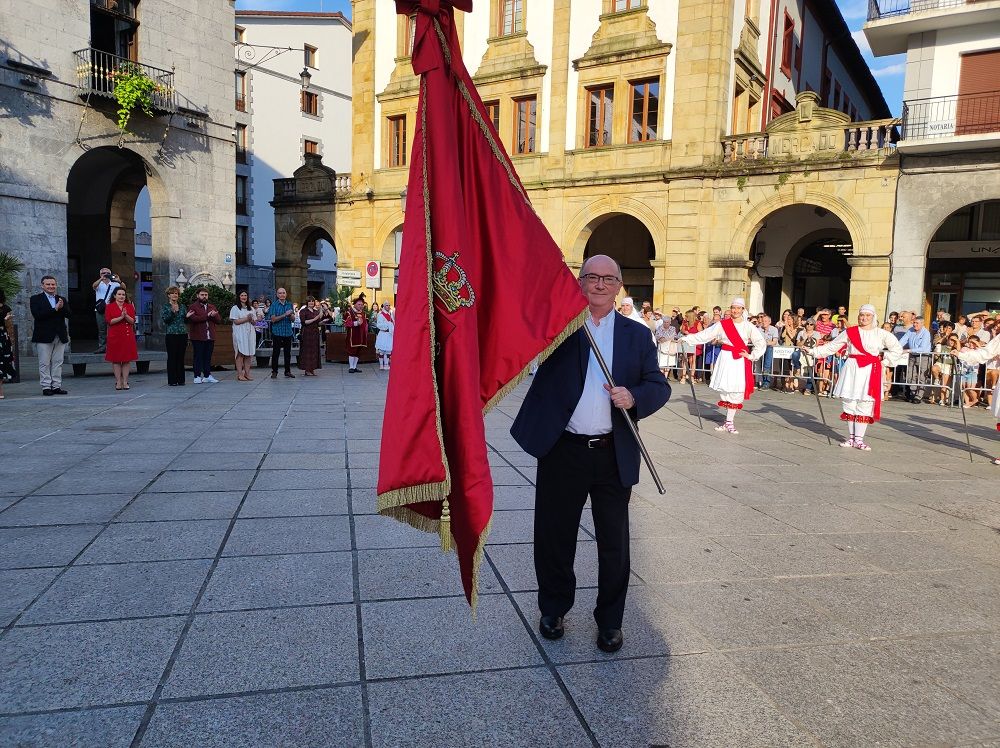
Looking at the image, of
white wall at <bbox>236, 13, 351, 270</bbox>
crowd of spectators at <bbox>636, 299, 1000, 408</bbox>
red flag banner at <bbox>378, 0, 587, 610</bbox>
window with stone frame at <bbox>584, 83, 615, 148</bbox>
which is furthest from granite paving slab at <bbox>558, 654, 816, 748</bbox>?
white wall at <bbox>236, 13, 351, 270</bbox>

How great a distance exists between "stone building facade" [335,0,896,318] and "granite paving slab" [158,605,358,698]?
733 inches

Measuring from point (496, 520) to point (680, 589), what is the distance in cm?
170

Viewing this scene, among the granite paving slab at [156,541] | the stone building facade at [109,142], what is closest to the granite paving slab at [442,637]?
the granite paving slab at [156,541]

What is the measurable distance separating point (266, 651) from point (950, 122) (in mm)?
20687

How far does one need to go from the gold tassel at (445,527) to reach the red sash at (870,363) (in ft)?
27.0

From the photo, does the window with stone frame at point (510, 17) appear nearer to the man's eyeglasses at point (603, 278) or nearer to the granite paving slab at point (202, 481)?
the granite paving slab at point (202, 481)

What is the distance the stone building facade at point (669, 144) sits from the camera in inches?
758

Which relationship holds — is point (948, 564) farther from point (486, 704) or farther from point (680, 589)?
point (486, 704)

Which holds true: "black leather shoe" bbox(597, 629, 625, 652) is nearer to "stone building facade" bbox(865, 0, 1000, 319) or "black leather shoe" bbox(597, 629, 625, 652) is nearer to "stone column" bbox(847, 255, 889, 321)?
"stone column" bbox(847, 255, 889, 321)

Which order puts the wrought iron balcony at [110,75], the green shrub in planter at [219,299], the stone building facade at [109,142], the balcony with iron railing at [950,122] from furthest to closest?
the wrought iron balcony at [110,75], the green shrub in planter at [219,299], the balcony with iron railing at [950,122], the stone building facade at [109,142]

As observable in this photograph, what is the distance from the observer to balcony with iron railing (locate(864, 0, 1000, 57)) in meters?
17.3

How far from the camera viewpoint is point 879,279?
18.5 m

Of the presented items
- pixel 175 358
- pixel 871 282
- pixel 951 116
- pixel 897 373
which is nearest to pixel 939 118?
pixel 951 116

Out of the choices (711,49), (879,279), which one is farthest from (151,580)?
(711,49)
